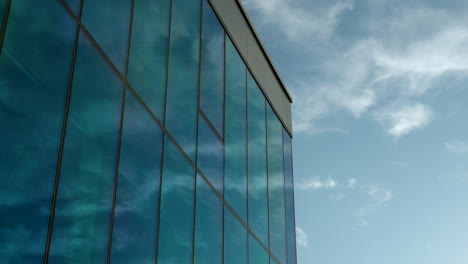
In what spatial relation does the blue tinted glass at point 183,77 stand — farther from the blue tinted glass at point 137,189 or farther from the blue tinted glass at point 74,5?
the blue tinted glass at point 74,5

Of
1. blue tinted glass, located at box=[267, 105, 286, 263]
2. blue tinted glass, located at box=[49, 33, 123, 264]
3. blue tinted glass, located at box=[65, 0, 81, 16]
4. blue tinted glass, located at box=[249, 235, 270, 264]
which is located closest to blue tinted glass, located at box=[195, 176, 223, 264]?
blue tinted glass, located at box=[249, 235, 270, 264]

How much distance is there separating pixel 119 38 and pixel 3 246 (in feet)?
17.0

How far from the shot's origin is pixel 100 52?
10680 millimetres

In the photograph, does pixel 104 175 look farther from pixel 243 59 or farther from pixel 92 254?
pixel 243 59

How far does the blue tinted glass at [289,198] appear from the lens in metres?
23.7

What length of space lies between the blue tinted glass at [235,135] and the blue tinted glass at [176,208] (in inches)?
121

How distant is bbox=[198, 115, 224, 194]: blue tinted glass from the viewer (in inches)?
614

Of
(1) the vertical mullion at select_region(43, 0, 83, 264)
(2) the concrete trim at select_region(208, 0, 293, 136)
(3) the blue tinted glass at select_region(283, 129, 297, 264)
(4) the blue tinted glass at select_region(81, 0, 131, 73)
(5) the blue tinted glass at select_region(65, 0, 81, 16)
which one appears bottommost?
(1) the vertical mullion at select_region(43, 0, 83, 264)

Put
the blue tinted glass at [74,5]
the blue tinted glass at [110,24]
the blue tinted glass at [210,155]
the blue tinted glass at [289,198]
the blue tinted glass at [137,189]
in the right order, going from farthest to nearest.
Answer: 1. the blue tinted glass at [289,198]
2. the blue tinted glass at [210,155]
3. the blue tinted glass at [137,189]
4. the blue tinted glass at [110,24]
5. the blue tinted glass at [74,5]

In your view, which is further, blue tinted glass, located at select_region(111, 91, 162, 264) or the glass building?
blue tinted glass, located at select_region(111, 91, 162, 264)

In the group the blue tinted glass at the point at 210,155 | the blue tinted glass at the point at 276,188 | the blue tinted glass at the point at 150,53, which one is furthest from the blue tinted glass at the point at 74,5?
the blue tinted glass at the point at 276,188

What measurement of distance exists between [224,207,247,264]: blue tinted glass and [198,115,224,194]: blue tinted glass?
3.16 ft

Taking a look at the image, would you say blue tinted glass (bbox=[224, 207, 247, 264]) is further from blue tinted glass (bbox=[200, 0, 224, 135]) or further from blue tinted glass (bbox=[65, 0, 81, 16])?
blue tinted glass (bbox=[65, 0, 81, 16])

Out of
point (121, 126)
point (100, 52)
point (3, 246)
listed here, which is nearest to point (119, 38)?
point (100, 52)
